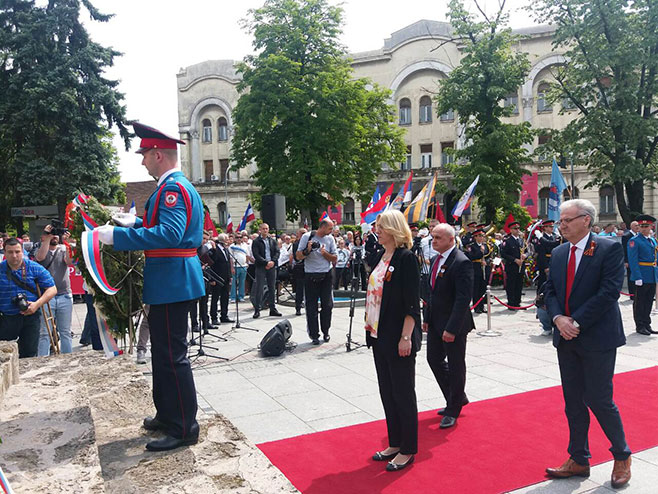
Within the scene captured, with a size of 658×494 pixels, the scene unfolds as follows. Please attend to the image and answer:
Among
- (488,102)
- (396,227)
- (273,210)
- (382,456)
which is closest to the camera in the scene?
(396,227)

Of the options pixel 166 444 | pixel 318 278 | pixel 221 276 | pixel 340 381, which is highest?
pixel 318 278

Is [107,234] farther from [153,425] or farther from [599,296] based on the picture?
[599,296]

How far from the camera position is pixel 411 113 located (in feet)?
153

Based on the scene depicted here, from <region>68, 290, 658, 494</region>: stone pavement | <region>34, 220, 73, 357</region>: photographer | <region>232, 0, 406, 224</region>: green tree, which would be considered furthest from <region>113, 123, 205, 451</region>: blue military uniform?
<region>232, 0, 406, 224</region>: green tree

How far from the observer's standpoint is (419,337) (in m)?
4.51

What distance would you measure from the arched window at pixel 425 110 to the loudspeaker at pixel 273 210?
34489mm

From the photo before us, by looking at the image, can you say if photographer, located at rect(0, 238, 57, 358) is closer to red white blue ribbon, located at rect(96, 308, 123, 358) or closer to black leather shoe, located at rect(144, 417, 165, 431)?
red white blue ribbon, located at rect(96, 308, 123, 358)

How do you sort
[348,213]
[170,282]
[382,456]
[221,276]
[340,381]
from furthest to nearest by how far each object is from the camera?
[348,213]
[221,276]
[340,381]
[382,456]
[170,282]

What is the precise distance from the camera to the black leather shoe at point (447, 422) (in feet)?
17.8

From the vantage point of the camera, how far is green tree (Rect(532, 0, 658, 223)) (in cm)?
2272

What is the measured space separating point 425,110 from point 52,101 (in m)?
29.4

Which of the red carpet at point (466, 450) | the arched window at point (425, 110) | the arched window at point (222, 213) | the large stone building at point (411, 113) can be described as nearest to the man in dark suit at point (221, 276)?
the red carpet at point (466, 450)

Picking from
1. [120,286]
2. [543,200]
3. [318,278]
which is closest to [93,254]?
[120,286]

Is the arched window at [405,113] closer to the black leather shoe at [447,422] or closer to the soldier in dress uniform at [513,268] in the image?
the soldier in dress uniform at [513,268]
